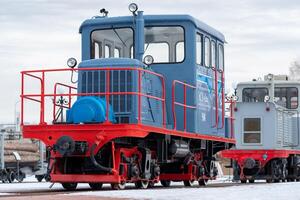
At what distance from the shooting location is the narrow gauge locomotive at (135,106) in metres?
15.5

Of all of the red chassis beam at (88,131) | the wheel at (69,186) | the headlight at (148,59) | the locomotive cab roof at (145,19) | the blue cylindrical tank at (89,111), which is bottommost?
the wheel at (69,186)

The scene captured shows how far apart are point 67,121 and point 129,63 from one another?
1825 millimetres

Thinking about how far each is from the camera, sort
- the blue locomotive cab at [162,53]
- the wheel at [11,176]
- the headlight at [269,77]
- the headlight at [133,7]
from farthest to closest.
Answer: the headlight at [269,77], the wheel at [11,176], the headlight at [133,7], the blue locomotive cab at [162,53]

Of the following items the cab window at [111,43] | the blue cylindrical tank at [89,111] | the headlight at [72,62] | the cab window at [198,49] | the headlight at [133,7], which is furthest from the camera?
the cab window at [198,49]

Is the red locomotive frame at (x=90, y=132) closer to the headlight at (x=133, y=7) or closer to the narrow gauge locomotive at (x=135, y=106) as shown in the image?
the narrow gauge locomotive at (x=135, y=106)

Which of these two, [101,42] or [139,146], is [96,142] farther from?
[101,42]

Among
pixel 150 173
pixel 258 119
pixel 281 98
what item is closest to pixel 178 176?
pixel 150 173

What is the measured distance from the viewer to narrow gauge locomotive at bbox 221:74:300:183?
24.9m

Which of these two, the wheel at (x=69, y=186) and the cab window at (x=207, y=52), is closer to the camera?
the wheel at (x=69, y=186)

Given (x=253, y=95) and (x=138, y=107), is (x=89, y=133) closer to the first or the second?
(x=138, y=107)

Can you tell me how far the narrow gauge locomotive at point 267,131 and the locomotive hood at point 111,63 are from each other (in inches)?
356

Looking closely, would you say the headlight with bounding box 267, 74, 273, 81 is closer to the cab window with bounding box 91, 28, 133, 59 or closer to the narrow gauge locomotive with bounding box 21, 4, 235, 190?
the narrow gauge locomotive with bounding box 21, 4, 235, 190

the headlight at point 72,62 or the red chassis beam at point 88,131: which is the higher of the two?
the headlight at point 72,62

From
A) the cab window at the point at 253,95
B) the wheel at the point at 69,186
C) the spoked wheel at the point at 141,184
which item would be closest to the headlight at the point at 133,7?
the spoked wheel at the point at 141,184
